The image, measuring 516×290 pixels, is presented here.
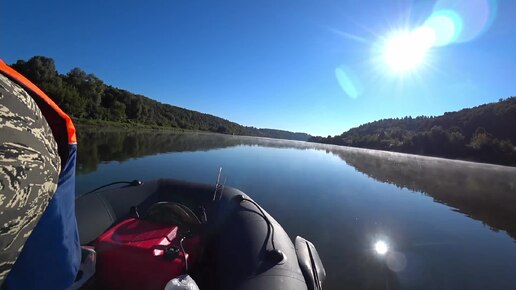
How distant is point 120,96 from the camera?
80312 mm

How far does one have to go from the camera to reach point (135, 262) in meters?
3.20

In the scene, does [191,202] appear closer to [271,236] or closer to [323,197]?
[271,236]

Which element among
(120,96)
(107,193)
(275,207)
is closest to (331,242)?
(275,207)

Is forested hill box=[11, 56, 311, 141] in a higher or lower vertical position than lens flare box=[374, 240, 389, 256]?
higher

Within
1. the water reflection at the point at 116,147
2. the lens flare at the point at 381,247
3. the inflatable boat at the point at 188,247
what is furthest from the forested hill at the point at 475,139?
the inflatable boat at the point at 188,247

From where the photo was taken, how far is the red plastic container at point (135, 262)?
316 cm

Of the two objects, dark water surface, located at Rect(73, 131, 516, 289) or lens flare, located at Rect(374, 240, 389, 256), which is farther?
lens flare, located at Rect(374, 240, 389, 256)

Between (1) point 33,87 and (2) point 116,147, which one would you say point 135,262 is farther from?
(2) point 116,147

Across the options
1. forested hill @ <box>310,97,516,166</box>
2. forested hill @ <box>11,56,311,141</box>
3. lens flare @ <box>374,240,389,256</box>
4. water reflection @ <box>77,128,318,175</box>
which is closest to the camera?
lens flare @ <box>374,240,389,256</box>

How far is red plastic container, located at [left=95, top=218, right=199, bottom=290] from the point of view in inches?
124

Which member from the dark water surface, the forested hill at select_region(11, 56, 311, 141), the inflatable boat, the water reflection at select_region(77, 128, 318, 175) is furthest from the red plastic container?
the forested hill at select_region(11, 56, 311, 141)

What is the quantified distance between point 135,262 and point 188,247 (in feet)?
2.28

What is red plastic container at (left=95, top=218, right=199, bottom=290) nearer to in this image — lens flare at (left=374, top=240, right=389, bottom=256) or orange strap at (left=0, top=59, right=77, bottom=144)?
orange strap at (left=0, top=59, right=77, bottom=144)

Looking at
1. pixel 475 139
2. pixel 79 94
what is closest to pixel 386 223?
pixel 79 94
